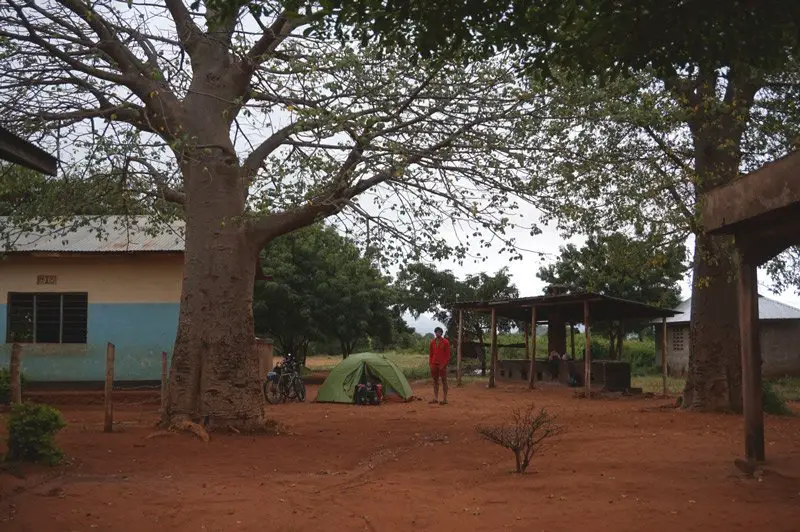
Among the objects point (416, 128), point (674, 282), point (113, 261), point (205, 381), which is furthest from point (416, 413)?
point (674, 282)

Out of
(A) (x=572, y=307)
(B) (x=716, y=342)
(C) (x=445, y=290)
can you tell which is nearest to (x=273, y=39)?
(B) (x=716, y=342)

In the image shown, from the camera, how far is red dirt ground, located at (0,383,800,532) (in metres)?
5.95

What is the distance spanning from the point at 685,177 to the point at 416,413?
6.64m

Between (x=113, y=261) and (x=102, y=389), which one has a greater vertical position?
(x=113, y=261)

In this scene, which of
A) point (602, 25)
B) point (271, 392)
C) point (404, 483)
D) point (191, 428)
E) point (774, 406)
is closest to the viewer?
point (602, 25)

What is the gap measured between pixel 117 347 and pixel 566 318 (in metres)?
14.7

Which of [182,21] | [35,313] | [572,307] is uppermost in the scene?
[182,21]

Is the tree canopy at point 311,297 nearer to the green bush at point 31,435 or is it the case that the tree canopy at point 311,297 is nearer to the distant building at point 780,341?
the distant building at point 780,341

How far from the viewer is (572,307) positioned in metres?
24.0

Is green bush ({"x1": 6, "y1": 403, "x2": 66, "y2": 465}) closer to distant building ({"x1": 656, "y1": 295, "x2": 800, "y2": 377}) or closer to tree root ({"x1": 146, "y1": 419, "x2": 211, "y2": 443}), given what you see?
tree root ({"x1": 146, "y1": 419, "x2": 211, "y2": 443})

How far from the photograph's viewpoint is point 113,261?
57.3ft

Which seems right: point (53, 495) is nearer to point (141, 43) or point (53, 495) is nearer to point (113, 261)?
point (141, 43)

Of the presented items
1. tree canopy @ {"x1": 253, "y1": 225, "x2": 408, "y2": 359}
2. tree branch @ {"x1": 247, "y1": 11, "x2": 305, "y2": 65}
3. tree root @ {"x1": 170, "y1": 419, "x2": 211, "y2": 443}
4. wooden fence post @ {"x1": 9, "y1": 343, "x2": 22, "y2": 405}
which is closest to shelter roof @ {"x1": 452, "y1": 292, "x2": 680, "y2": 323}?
tree canopy @ {"x1": 253, "y1": 225, "x2": 408, "y2": 359}

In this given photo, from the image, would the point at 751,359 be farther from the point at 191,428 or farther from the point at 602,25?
the point at 191,428
